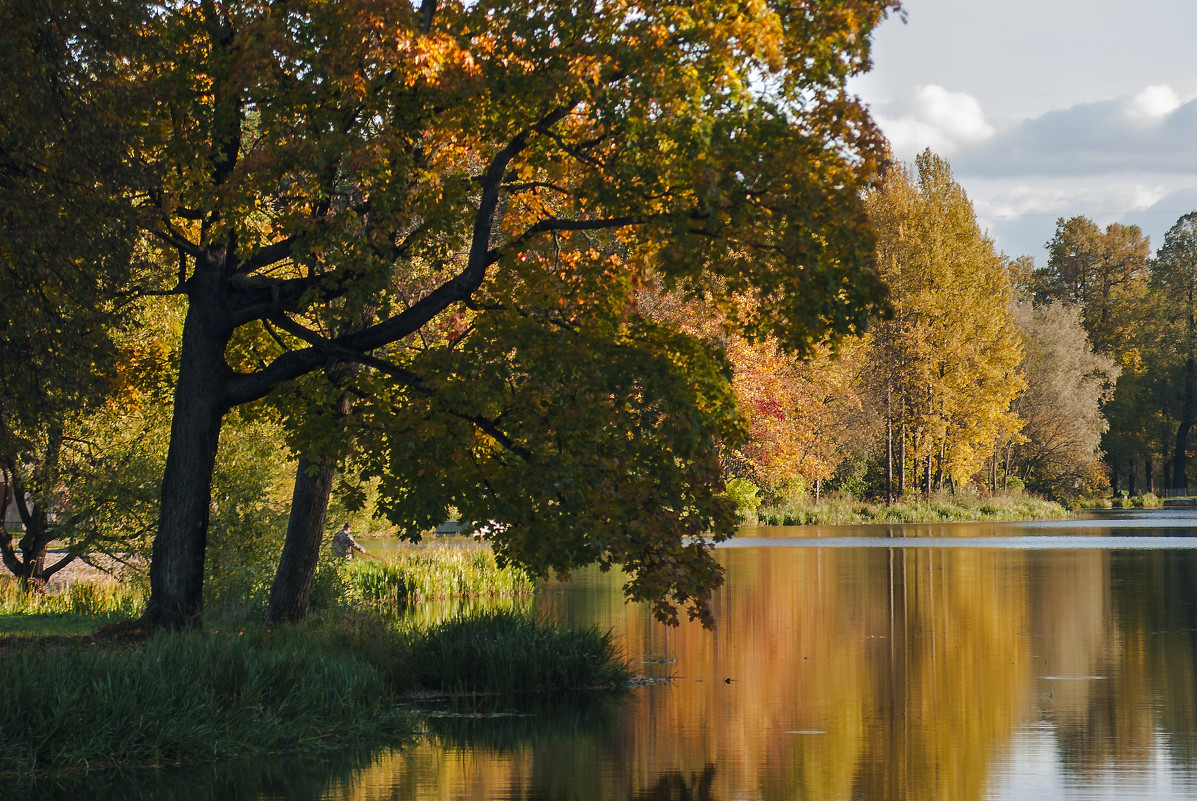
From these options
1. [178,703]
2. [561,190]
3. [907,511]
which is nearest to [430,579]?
[561,190]

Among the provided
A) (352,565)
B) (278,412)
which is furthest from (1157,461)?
(278,412)

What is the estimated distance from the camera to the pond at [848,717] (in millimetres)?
10453

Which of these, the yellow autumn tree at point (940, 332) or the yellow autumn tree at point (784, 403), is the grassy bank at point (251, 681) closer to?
the yellow autumn tree at point (784, 403)

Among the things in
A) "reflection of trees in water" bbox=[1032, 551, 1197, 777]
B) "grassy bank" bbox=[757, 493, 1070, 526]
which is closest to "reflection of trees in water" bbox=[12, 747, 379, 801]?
"reflection of trees in water" bbox=[1032, 551, 1197, 777]

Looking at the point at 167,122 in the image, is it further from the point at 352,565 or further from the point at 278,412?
the point at 352,565

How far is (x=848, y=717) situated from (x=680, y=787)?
11.1ft

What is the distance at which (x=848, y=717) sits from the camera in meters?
13.3

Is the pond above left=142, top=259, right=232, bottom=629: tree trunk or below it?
below

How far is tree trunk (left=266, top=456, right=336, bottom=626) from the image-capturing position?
18.1m

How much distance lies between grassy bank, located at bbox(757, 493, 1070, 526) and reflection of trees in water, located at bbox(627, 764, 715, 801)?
43563 millimetres

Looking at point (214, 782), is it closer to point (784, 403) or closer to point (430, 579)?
point (430, 579)

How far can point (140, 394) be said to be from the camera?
2183 centimetres

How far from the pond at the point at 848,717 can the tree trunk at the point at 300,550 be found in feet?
15.1

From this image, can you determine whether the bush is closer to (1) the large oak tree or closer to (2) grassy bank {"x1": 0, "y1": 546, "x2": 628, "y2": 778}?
(2) grassy bank {"x1": 0, "y1": 546, "x2": 628, "y2": 778}
